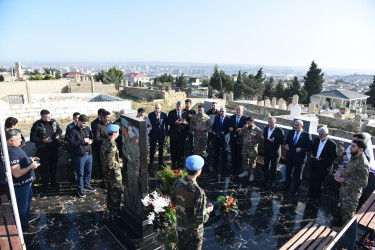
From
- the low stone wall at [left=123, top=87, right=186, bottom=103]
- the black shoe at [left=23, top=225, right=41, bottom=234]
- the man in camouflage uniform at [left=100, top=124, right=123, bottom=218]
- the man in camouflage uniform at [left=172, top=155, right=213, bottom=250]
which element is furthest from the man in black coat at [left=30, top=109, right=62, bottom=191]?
the low stone wall at [left=123, top=87, right=186, bottom=103]

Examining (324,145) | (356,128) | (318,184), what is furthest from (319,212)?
(356,128)

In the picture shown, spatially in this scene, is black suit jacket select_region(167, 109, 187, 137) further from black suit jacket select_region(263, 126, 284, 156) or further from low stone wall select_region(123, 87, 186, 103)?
low stone wall select_region(123, 87, 186, 103)

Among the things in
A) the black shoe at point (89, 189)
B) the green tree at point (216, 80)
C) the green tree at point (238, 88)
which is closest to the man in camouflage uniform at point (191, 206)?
the black shoe at point (89, 189)

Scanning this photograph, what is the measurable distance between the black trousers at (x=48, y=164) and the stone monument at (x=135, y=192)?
2.27 meters

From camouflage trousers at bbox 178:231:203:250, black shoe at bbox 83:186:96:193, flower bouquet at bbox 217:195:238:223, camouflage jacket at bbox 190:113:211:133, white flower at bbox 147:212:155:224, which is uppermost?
camouflage jacket at bbox 190:113:211:133

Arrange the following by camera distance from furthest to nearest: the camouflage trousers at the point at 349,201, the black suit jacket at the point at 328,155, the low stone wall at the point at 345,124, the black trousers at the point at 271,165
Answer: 1. the low stone wall at the point at 345,124
2. the black trousers at the point at 271,165
3. the black suit jacket at the point at 328,155
4. the camouflage trousers at the point at 349,201

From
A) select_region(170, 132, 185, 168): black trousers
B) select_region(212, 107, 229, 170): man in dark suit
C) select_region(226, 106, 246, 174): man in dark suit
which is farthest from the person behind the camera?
select_region(170, 132, 185, 168): black trousers

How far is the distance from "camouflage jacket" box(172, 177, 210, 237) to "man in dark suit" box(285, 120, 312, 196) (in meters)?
3.39

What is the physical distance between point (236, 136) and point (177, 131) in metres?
1.62

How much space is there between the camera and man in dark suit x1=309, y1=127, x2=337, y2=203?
5.22 m

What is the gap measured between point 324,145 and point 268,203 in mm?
1692

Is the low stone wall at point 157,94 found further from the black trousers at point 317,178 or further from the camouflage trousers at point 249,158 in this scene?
the black trousers at point 317,178

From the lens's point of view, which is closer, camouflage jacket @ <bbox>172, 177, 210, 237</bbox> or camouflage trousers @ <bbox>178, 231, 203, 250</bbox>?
camouflage jacket @ <bbox>172, 177, 210, 237</bbox>

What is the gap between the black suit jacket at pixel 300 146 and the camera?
219 inches
